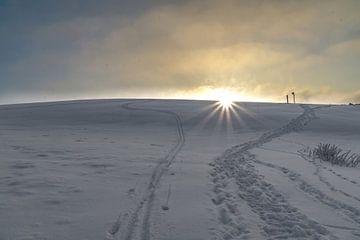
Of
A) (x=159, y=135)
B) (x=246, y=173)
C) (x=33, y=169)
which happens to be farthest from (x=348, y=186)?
(x=159, y=135)

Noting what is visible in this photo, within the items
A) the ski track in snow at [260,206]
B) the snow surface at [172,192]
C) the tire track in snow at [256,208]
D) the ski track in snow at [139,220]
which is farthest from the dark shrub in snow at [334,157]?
the ski track in snow at [139,220]

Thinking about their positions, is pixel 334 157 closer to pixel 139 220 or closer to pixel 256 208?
pixel 256 208

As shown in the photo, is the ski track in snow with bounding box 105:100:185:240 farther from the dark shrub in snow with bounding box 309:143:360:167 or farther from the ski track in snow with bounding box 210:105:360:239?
the dark shrub in snow with bounding box 309:143:360:167

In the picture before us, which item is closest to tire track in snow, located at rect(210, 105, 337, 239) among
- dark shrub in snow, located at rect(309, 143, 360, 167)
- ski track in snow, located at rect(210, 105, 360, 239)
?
ski track in snow, located at rect(210, 105, 360, 239)

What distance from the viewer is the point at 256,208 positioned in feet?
21.3

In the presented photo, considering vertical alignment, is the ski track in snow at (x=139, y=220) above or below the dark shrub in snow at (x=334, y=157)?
above

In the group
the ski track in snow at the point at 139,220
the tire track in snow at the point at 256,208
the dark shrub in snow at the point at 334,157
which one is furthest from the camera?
the dark shrub in snow at the point at 334,157

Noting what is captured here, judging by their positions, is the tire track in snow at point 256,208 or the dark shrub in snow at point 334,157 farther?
the dark shrub in snow at point 334,157

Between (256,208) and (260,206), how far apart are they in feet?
0.49

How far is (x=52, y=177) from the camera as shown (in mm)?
7941

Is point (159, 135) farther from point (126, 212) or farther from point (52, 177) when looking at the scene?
point (126, 212)

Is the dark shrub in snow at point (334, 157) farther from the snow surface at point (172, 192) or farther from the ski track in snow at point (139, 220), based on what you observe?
the ski track in snow at point (139, 220)

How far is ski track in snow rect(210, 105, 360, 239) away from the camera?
5.38 metres

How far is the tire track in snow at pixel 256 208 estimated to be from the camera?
17.6ft
